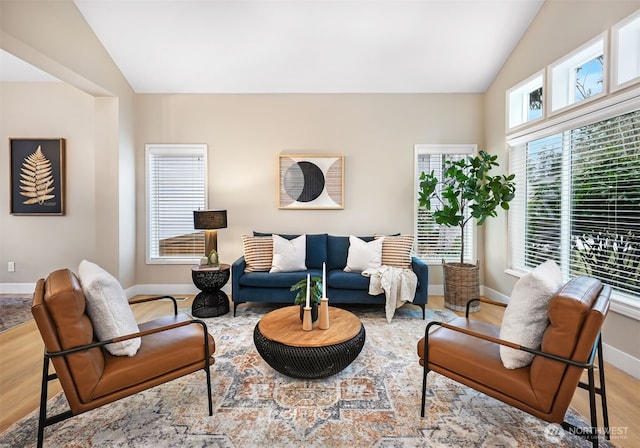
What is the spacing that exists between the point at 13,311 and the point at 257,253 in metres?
3.17

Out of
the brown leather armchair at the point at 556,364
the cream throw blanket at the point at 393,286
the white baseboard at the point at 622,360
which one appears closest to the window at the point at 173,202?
the cream throw blanket at the point at 393,286

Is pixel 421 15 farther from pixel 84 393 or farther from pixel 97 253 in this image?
pixel 97 253

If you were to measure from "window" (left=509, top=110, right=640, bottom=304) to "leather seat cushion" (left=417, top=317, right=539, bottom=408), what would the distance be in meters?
1.52

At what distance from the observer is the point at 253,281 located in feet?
11.6

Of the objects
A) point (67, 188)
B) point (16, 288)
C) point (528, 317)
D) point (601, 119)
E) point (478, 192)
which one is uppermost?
point (601, 119)

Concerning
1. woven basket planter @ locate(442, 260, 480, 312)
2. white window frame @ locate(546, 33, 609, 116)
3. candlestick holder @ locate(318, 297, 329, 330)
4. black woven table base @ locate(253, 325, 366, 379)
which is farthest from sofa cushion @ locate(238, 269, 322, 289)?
white window frame @ locate(546, 33, 609, 116)

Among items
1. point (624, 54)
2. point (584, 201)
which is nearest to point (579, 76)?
point (624, 54)

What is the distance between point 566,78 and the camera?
10.2ft

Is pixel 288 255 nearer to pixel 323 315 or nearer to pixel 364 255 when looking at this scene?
pixel 364 255

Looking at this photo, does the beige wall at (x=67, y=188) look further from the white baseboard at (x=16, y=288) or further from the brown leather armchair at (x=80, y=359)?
the brown leather armchair at (x=80, y=359)

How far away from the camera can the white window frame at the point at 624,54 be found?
7.89 ft

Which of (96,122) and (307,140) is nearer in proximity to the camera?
(96,122)

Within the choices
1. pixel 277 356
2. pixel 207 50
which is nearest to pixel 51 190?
pixel 207 50

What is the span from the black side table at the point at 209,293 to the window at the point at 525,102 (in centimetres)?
434
